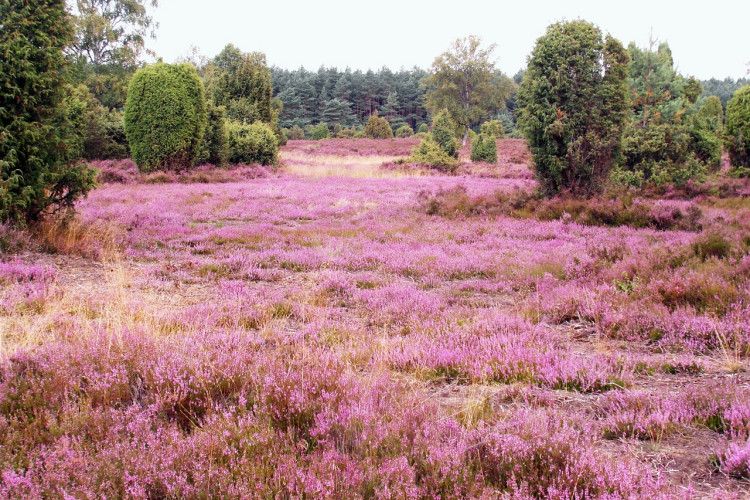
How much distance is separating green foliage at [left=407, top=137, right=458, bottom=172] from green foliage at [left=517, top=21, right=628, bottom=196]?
1868cm

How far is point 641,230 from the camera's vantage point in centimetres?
1027

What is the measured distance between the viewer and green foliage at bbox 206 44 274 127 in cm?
3099

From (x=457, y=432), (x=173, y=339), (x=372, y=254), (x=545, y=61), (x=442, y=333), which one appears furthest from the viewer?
(x=545, y=61)

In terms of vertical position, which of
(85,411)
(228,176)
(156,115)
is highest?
(156,115)

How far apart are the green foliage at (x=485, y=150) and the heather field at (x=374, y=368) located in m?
28.4

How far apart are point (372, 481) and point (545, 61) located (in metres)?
13.5

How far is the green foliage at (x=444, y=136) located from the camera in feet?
115

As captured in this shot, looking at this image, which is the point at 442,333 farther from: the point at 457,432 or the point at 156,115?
the point at 156,115

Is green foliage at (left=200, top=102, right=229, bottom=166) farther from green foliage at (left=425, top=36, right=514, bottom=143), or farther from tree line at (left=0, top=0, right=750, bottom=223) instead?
green foliage at (left=425, top=36, right=514, bottom=143)

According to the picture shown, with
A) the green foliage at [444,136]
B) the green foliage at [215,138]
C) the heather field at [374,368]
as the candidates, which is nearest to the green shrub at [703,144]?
the heather field at [374,368]

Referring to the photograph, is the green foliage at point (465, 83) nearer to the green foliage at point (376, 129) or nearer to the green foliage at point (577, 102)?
the green foliage at point (376, 129)

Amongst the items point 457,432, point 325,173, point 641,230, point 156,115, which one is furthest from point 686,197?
point 156,115

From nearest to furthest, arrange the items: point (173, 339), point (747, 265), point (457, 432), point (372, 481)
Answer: point (372, 481), point (457, 432), point (173, 339), point (747, 265)

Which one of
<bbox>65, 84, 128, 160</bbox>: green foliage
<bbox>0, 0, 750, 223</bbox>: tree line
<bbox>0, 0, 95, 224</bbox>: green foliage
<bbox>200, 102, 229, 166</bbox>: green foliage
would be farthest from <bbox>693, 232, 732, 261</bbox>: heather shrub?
<bbox>65, 84, 128, 160</bbox>: green foliage
